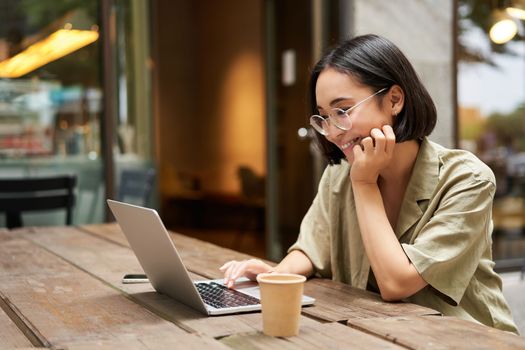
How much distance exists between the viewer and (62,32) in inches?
186

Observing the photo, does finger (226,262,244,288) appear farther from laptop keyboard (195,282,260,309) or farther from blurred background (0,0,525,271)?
→ blurred background (0,0,525,271)

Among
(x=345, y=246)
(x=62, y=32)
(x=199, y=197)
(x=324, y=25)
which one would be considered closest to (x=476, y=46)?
(x=324, y=25)

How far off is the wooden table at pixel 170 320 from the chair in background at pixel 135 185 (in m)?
2.30

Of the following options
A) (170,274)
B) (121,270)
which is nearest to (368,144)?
(170,274)

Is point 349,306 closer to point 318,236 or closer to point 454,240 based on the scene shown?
point 454,240

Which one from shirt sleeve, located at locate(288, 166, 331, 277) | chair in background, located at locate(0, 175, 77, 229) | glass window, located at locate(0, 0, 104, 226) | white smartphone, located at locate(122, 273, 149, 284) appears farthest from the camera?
glass window, located at locate(0, 0, 104, 226)

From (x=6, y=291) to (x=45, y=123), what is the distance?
10.3 ft

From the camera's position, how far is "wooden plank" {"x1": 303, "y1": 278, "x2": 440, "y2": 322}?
4.52 feet

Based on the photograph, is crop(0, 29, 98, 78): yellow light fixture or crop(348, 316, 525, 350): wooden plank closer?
crop(348, 316, 525, 350): wooden plank

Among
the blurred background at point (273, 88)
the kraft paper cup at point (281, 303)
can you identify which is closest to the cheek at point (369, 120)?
the kraft paper cup at point (281, 303)

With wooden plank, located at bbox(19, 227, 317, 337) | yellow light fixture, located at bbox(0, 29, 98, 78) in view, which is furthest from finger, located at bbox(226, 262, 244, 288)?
yellow light fixture, located at bbox(0, 29, 98, 78)

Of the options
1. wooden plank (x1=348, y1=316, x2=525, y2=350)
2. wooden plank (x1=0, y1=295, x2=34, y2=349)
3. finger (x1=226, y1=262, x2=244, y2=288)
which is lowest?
wooden plank (x1=0, y1=295, x2=34, y2=349)

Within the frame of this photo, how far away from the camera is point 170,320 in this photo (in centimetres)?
134

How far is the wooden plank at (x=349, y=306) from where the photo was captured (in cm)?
138
